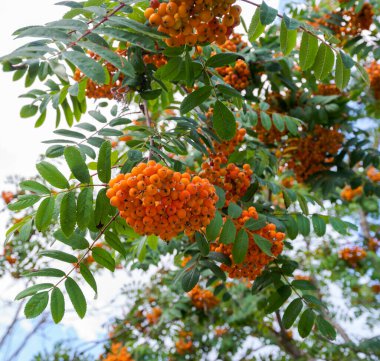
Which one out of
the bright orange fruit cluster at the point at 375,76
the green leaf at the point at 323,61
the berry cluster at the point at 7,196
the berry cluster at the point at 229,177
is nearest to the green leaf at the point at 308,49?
the green leaf at the point at 323,61

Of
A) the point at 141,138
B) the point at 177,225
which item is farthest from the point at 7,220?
the point at 177,225

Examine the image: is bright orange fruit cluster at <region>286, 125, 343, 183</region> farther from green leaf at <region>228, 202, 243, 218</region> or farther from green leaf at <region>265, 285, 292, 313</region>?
green leaf at <region>228, 202, 243, 218</region>

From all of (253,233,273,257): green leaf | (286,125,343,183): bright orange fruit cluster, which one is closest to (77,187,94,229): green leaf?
(253,233,273,257): green leaf

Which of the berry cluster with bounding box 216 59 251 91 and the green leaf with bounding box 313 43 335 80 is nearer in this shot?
the green leaf with bounding box 313 43 335 80

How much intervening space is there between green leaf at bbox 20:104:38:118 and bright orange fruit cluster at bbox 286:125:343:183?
2.07 metres

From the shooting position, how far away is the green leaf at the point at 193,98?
1.51 meters

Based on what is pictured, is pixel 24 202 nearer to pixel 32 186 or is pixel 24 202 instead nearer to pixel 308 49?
pixel 32 186

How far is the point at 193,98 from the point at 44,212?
750 millimetres

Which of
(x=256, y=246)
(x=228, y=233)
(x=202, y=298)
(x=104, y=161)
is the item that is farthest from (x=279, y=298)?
(x=202, y=298)

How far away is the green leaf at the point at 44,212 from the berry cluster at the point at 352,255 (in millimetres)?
4291

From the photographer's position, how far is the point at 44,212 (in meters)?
1.48

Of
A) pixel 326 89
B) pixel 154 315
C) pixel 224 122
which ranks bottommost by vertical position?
pixel 154 315

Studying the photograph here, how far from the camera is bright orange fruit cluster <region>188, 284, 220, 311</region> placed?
401 cm

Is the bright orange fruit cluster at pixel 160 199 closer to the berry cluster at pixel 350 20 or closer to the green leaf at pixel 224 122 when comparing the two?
the green leaf at pixel 224 122
